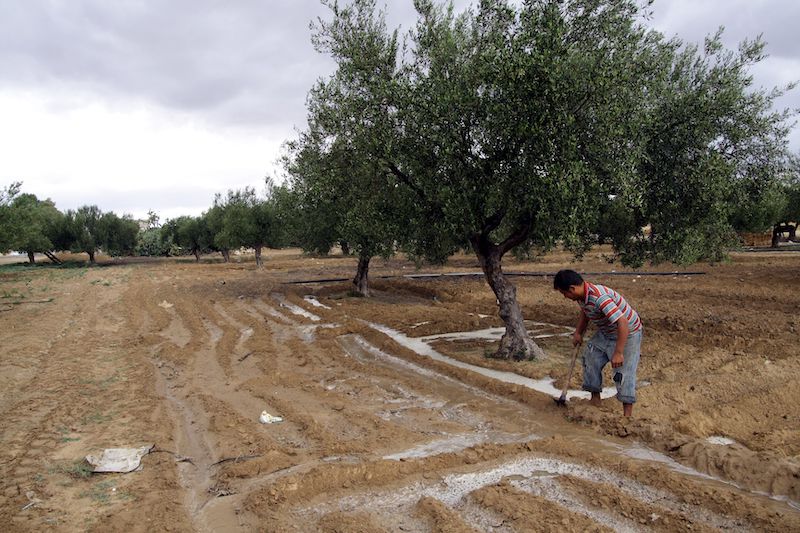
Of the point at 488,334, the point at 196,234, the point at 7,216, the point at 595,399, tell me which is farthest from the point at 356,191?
the point at 196,234

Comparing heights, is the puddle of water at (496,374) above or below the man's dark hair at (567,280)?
below

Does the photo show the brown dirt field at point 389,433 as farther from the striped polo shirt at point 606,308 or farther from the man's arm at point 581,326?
the striped polo shirt at point 606,308

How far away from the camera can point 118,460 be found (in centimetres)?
574

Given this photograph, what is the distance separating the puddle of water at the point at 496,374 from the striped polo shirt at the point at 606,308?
5.92 ft

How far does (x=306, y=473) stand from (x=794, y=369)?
8058mm

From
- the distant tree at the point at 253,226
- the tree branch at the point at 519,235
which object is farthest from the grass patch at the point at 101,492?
the distant tree at the point at 253,226

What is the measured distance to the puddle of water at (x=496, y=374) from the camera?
8.05 meters

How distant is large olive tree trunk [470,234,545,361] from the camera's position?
1016cm

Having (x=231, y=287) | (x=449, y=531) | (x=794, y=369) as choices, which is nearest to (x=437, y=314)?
(x=794, y=369)

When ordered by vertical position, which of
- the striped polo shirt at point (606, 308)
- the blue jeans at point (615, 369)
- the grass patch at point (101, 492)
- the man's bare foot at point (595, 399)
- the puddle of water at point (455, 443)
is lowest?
the puddle of water at point (455, 443)

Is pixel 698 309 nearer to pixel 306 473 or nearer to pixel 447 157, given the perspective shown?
pixel 447 157

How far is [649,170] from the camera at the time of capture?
1048 centimetres

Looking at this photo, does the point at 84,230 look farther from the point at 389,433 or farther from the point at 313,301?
the point at 389,433

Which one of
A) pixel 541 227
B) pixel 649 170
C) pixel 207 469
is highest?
pixel 649 170
